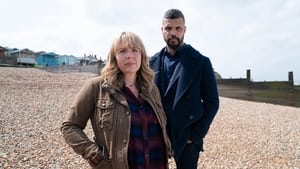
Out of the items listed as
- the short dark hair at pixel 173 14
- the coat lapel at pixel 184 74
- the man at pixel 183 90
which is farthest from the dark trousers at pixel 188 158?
the short dark hair at pixel 173 14

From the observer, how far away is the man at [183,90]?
6.86ft

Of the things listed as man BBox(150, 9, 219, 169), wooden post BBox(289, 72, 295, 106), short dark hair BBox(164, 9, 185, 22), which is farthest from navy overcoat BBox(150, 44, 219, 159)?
wooden post BBox(289, 72, 295, 106)

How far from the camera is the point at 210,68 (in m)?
2.23

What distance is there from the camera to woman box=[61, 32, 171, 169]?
1.65m

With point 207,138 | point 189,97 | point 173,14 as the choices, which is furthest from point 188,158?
point 207,138

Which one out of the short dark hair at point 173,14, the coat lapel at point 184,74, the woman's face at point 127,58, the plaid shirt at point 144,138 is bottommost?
the plaid shirt at point 144,138

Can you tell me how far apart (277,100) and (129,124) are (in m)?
13.1

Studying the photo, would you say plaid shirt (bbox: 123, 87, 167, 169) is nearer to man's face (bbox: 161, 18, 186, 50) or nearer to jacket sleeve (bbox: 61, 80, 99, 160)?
jacket sleeve (bbox: 61, 80, 99, 160)

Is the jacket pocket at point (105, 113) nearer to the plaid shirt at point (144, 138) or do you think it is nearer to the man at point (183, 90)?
the plaid shirt at point (144, 138)

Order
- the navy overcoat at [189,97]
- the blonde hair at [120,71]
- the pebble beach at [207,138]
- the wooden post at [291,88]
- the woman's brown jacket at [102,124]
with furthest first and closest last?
the wooden post at [291,88] → the pebble beach at [207,138] → the navy overcoat at [189,97] → the blonde hair at [120,71] → the woman's brown jacket at [102,124]

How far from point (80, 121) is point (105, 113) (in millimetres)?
168

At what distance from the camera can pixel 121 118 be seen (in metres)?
1.66

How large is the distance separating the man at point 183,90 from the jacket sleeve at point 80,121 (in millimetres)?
601

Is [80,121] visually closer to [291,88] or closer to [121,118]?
[121,118]
